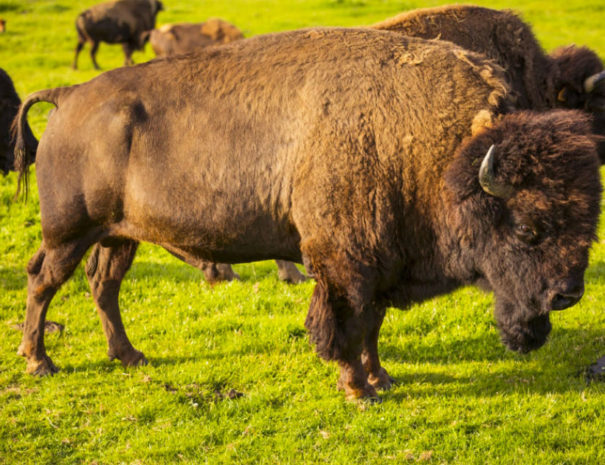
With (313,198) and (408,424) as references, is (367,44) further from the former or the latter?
(408,424)

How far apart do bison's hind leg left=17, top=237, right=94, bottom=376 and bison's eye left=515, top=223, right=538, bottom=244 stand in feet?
11.8

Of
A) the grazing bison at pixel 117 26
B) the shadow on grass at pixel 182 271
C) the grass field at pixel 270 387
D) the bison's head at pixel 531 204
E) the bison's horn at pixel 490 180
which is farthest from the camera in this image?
the grazing bison at pixel 117 26

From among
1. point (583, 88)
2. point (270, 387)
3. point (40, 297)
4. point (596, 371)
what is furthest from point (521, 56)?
point (40, 297)

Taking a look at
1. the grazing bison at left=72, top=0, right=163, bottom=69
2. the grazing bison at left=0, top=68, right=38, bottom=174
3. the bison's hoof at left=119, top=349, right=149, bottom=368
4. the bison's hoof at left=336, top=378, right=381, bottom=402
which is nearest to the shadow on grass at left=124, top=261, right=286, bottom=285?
the grazing bison at left=0, top=68, right=38, bottom=174

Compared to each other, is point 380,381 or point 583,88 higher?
point 583,88

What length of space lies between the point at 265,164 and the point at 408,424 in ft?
7.30

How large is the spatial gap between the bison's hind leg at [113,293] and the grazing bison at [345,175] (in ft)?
1.86

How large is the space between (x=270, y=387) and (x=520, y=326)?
2.10 metres

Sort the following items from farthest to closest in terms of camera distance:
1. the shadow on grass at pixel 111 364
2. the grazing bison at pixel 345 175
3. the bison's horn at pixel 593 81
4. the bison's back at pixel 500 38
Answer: the bison's horn at pixel 593 81 < the bison's back at pixel 500 38 < the shadow on grass at pixel 111 364 < the grazing bison at pixel 345 175

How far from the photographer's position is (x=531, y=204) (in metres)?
4.91

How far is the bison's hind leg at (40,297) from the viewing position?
6293 mm

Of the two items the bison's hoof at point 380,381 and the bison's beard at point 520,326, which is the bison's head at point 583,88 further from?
the bison's hoof at point 380,381

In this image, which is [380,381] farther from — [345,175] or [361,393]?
[345,175]

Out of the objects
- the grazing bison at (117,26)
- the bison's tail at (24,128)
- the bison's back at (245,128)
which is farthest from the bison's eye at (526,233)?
the grazing bison at (117,26)
